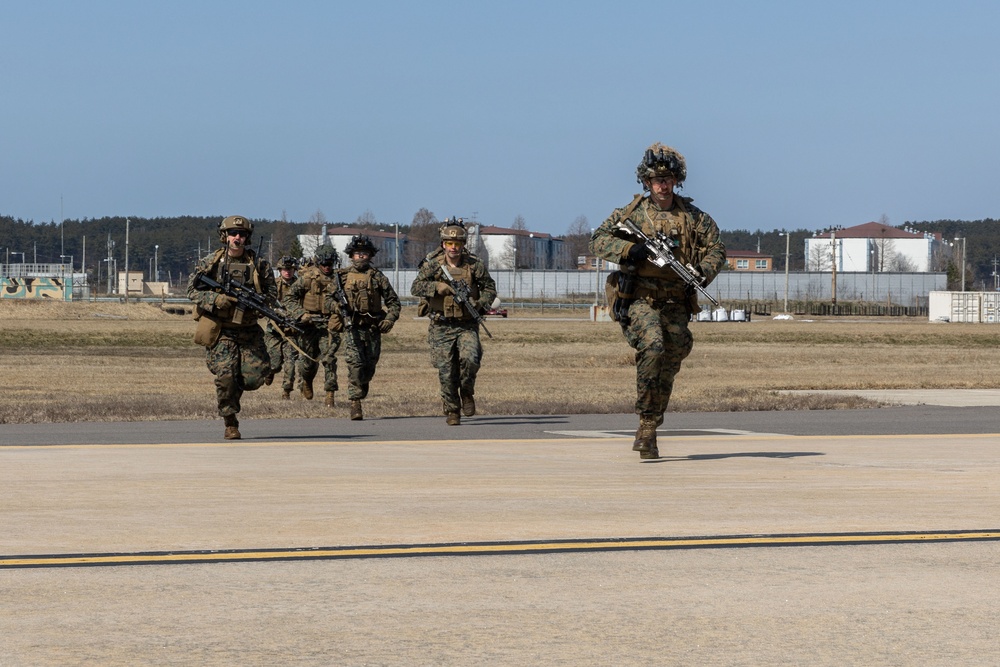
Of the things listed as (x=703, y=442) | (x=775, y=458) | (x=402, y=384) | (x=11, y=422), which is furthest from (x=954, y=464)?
(x=402, y=384)

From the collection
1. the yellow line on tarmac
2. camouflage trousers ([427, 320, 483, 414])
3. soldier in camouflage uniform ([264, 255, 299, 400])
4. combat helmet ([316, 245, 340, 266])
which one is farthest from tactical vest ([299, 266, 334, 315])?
the yellow line on tarmac

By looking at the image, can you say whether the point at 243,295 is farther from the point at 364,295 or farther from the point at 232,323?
the point at 364,295

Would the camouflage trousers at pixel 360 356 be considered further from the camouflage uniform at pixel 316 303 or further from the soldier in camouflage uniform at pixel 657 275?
the soldier in camouflage uniform at pixel 657 275

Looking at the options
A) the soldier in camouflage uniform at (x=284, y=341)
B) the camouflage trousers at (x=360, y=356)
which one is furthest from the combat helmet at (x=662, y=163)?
the soldier in camouflage uniform at (x=284, y=341)

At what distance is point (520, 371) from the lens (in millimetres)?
32656

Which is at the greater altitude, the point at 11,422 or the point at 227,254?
the point at 227,254

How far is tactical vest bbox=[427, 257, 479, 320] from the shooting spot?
15250mm

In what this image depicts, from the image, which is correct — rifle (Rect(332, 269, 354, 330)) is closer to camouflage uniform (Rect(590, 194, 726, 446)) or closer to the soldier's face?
the soldier's face

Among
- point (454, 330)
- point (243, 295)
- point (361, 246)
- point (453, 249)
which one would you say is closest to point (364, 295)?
point (361, 246)

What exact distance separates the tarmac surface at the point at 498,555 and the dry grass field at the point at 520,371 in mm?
5900

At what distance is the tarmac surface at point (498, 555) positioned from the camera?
4930 millimetres

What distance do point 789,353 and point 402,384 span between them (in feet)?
63.8

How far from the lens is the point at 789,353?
143 feet

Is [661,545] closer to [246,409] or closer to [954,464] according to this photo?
[954,464]
